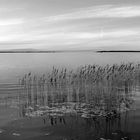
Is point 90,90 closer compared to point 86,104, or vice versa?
point 86,104

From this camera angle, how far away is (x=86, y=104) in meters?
22.7

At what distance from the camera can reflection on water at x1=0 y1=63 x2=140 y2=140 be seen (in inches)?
672

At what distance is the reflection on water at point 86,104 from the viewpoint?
17062mm

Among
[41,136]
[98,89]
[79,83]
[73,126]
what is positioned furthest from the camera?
[79,83]

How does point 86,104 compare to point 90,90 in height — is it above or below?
below

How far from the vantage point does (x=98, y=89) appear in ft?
93.4

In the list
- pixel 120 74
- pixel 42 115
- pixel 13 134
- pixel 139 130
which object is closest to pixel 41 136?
pixel 13 134

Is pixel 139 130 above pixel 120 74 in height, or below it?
below

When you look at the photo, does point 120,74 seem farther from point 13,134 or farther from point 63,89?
point 13,134

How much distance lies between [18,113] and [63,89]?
903cm

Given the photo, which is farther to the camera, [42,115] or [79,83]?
[79,83]

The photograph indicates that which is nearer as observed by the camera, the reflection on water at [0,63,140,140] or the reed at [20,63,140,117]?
the reflection on water at [0,63,140,140]

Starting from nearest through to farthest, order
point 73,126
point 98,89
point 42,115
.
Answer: point 73,126, point 42,115, point 98,89

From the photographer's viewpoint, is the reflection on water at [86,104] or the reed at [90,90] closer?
the reflection on water at [86,104]
